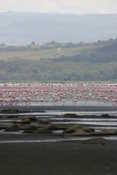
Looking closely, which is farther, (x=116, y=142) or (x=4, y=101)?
(x=4, y=101)

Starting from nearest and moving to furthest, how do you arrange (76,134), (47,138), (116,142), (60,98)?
(116,142), (47,138), (76,134), (60,98)

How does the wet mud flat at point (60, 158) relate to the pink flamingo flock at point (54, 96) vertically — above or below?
above

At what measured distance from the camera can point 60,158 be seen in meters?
27.5

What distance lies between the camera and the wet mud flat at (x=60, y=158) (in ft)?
79.6

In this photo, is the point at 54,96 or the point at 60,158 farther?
the point at 54,96

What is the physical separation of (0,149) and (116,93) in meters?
83.6

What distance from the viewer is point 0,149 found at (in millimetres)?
30250

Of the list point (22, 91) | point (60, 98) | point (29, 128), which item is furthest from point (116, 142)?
point (22, 91)

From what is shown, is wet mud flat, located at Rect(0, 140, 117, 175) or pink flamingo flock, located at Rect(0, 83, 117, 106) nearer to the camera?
wet mud flat, located at Rect(0, 140, 117, 175)

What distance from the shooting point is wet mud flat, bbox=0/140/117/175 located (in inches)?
955

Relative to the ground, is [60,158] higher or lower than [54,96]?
higher

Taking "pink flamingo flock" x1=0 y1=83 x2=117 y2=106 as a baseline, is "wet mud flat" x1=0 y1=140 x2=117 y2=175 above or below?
above

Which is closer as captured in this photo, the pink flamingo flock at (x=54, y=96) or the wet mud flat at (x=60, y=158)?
the wet mud flat at (x=60, y=158)

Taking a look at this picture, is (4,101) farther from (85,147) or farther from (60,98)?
(85,147)
